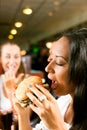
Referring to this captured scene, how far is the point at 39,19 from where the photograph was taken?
7652 millimetres

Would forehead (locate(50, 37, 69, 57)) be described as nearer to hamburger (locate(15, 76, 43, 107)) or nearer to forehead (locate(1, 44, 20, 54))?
hamburger (locate(15, 76, 43, 107))

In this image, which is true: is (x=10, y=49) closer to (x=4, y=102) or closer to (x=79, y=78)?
(x=4, y=102)

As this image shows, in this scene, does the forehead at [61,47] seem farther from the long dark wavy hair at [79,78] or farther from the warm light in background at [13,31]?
the warm light in background at [13,31]

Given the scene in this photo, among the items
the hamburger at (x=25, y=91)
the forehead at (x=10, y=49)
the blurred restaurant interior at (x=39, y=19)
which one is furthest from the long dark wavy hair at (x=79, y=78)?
the blurred restaurant interior at (x=39, y=19)

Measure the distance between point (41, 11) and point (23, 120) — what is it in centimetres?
554

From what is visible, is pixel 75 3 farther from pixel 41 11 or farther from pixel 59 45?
pixel 59 45

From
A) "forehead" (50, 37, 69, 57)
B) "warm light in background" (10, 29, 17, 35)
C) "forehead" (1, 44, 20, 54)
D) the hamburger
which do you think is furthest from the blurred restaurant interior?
"forehead" (50, 37, 69, 57)

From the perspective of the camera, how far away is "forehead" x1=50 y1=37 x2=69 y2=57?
92cm

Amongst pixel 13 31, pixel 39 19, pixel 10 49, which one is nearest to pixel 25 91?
pixel 10 49

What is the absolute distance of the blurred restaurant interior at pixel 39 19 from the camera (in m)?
5.79

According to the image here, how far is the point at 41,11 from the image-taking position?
6.53m

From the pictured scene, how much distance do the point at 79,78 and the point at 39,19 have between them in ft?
22.6

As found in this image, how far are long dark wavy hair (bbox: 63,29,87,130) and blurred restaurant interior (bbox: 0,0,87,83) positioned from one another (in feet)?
8.43

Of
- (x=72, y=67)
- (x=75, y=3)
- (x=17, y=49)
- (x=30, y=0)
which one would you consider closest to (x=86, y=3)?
(x=75, y=3)
